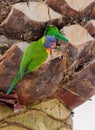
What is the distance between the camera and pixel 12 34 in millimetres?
2018

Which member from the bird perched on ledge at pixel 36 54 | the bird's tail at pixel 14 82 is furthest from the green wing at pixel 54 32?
the bird's tail at pixel 14 82

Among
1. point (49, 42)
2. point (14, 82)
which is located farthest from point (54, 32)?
point (14, 82)

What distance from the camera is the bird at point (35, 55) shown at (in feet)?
6.25

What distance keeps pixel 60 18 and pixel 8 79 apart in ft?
1.05

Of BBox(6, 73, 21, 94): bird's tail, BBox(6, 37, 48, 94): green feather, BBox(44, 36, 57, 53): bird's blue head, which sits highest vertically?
BBox(44, 36, 57, 53): bird's blue head

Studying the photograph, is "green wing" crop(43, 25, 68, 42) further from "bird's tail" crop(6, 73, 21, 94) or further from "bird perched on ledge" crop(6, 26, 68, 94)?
"bird's tail" crop(6, 73, 21, 94)

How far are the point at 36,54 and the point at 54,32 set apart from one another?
109mm

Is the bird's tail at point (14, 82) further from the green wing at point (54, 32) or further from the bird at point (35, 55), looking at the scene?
the green wing at point (54, 32)

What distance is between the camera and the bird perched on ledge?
1906 mm

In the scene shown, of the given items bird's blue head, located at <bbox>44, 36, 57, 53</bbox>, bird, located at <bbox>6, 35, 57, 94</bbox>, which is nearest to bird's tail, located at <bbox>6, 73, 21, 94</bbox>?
bird, located at <bbox>6, 35, 57, 94</bbox>

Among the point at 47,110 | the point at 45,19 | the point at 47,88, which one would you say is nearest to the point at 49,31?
the point at 45,19

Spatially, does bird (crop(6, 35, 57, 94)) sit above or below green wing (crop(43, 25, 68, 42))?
below

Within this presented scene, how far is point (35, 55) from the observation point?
1928 mm

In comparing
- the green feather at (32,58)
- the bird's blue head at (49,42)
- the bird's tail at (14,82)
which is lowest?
the bird's tail at (14,82)
